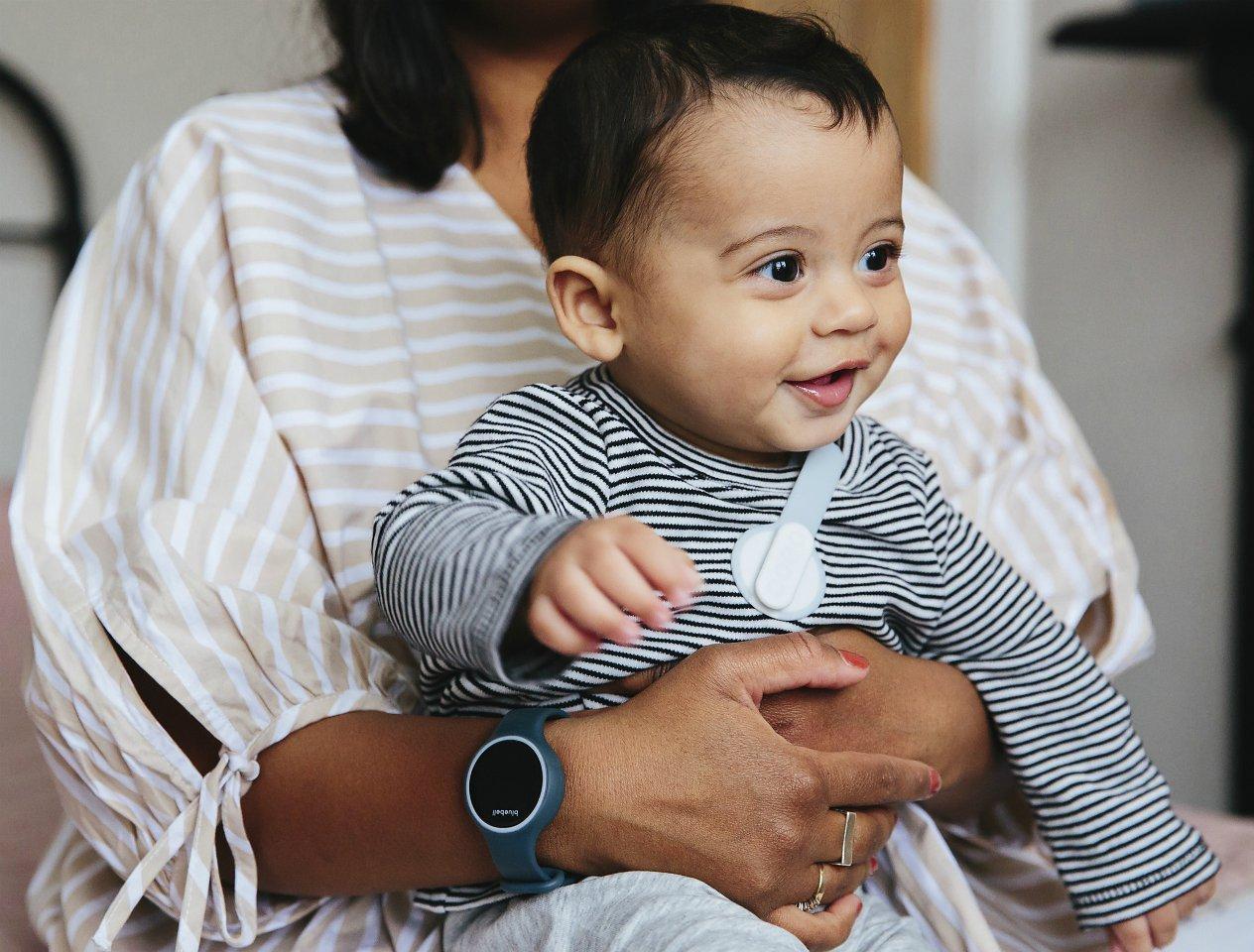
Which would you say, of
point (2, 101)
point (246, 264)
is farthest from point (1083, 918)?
point (2, 101)

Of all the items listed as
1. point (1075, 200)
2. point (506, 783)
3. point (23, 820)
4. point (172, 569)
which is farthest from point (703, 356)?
point (1075, 200)

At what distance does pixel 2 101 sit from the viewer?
2.00 meters

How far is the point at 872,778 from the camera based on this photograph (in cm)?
83

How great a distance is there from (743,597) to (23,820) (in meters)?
0.82

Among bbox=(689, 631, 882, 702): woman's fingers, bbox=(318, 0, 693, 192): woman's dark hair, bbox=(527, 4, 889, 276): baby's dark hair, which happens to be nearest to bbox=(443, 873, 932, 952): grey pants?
bbox=(689, 631, 882, 702): woman's fingers

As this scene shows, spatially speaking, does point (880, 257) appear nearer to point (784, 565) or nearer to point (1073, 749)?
point (784, 565)

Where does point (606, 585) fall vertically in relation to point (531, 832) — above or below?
above

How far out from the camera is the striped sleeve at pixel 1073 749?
92 cm

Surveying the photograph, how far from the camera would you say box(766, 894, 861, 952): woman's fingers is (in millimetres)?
779

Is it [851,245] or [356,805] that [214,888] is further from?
[851,245]

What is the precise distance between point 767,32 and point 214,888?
65 cm

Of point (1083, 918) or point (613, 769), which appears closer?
point (613, 769)

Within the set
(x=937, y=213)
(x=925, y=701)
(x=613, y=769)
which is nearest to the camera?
(x=613, y=769)

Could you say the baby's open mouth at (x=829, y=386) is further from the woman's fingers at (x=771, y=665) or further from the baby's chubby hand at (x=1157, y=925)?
the baby's chubby hand at (x=1157, y=925)
